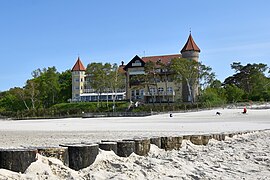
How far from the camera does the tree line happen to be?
75.6 metres

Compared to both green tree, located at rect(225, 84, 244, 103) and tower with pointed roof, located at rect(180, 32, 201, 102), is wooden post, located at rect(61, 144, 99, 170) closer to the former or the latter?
green tree, located at rect(225, 84, 244, 103)

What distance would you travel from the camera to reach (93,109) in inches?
3206

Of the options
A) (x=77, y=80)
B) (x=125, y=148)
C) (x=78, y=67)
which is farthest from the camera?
(x=78, y=67)

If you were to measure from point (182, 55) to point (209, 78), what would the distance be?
13.0m

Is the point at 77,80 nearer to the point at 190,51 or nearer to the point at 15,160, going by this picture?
the point at 190,51

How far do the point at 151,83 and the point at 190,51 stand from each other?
12821 mm

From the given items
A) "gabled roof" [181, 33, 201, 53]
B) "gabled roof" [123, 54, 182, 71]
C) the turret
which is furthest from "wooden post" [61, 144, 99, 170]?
"gabled roof" [123, 54, 182, 71]

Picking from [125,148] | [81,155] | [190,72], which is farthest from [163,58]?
[81,155]

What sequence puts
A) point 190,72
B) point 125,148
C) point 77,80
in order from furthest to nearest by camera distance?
1. point 77,80
2. point 190,72
3. point 125,148

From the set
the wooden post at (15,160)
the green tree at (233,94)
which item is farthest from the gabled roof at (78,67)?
the wooden post at (15,160)

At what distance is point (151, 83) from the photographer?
82.7 m

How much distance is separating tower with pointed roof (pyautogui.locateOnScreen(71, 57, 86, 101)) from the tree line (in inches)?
123

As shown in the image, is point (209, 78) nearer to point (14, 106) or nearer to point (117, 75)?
point (117, 75)

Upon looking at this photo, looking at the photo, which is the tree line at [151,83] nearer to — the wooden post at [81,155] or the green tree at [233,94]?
the green tree at [233,94]
